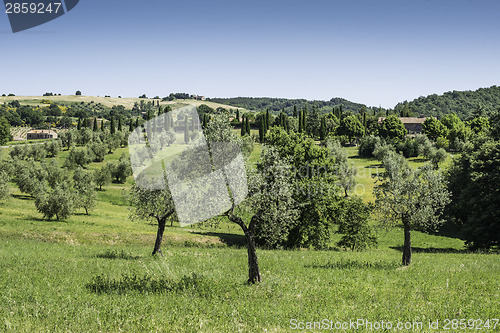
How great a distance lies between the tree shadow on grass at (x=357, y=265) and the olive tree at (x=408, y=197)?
1.26 meters

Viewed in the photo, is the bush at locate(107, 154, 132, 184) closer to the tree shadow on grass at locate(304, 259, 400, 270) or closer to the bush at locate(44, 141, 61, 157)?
the bush at locate(44, 141, 61, 157)

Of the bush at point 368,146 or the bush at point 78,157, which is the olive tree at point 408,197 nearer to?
the bush at point 78,157

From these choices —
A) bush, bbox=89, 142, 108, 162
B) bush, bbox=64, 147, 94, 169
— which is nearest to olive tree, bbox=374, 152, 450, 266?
bush, bbox=64, 147, 94, 169

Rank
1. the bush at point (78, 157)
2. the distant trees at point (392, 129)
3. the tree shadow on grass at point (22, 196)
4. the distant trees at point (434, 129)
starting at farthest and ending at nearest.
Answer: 1. the distant trees at point (434, 129)
2. the distant trees at point (392, 129)
3. the bush at point (78, 157)
4. the tree shadow on grass at point (22, 196)

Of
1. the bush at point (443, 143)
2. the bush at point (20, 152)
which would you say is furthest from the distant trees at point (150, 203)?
the bush at point (443, 143)

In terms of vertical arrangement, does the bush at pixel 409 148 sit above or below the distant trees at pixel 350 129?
below

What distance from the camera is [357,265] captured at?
2344 cm

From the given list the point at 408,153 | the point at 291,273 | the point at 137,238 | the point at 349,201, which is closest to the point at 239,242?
the point at 137,238

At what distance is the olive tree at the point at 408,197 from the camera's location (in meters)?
24.5

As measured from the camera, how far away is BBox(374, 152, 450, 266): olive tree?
24.5 meters

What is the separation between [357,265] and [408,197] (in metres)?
5.95

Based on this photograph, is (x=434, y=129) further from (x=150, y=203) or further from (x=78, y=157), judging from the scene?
(x=150, y=203)

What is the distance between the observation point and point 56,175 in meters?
80.9

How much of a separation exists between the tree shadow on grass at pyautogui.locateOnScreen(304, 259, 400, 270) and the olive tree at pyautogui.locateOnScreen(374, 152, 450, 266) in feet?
4.12
